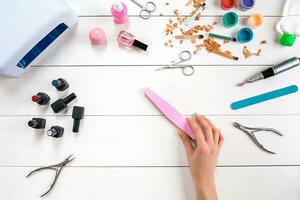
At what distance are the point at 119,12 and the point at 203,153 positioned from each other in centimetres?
43

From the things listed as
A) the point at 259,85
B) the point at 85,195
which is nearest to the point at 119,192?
the point at 85,195

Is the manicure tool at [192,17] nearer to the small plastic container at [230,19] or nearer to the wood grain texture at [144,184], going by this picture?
the small plastic container at [230,19]

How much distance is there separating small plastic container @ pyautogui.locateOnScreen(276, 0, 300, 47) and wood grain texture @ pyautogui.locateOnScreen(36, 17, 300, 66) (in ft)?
0.05

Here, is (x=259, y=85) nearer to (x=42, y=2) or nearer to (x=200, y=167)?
(x=200, y=167)

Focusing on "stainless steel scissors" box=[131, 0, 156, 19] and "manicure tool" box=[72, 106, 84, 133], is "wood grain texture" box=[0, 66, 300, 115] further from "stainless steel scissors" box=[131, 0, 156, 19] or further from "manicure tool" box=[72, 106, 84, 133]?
"stainless steel scissors" box=[131, 0, 156, 19]

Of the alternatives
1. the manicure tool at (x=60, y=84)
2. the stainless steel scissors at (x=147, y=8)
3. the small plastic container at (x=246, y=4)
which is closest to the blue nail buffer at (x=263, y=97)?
the small plastic container at (x=246, y=4)

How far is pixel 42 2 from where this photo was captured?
73 centimetres

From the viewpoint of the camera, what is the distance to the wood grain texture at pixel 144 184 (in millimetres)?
821

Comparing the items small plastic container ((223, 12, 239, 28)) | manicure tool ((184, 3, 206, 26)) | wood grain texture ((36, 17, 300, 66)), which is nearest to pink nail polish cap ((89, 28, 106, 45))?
wood grain texture ((36, 17, 300, 66))

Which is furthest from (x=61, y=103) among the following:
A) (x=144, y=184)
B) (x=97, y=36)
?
(x=144, y=184)

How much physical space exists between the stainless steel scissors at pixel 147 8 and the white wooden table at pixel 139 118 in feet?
0.05

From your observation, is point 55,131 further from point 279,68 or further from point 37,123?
point 279,68

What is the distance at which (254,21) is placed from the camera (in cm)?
82

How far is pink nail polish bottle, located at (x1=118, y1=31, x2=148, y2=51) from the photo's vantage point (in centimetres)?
82
